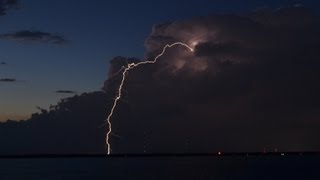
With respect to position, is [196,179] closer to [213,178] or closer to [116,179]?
[213,178]

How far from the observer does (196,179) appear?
99875mm

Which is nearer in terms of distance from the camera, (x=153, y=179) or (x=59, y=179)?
(x=153, y=179)

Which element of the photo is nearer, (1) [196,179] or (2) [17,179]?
(1) [196,179]

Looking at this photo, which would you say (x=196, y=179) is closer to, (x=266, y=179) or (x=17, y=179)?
(x=266, y=179)

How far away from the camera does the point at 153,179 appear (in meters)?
100

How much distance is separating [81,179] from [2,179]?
44.3ft

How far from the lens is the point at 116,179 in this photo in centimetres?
10419

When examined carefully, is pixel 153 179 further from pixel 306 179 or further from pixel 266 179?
pixel 306 179

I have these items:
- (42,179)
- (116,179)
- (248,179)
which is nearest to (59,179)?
(42,179)

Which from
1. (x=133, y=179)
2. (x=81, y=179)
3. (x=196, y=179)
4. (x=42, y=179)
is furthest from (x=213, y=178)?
(x=42, y=179)

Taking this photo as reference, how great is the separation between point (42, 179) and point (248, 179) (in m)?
37.1

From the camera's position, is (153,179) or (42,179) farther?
(42,179)

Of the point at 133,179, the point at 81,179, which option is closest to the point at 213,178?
the point at 133,179

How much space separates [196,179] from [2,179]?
109 ft
